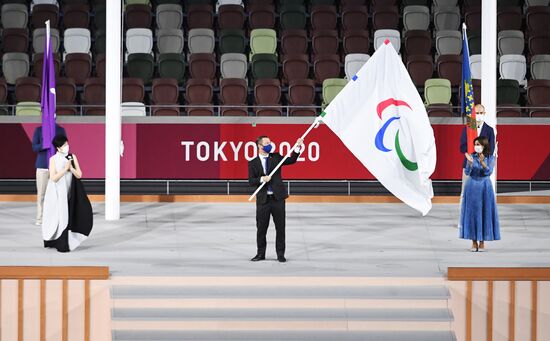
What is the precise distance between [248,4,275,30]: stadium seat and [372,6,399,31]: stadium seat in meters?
1.92

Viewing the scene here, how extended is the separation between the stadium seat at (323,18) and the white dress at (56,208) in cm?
946

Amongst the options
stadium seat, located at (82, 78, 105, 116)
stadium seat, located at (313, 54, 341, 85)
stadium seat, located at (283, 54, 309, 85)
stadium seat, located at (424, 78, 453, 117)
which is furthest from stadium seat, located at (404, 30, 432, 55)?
stadium seat, located at (82, 78, 105, 116)

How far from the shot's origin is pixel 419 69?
17.5 metres

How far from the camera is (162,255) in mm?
10336

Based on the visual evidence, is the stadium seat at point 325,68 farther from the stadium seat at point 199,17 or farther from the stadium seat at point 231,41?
the stadium seat at point 199,17

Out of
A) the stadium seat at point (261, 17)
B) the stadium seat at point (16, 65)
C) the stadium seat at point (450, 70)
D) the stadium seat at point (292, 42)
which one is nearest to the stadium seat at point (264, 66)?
the stadium seat at point (292, 42)

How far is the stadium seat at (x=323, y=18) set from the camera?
19.1 meters

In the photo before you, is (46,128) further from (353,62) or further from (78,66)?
(353,62)

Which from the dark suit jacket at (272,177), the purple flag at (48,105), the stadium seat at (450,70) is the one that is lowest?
the dark suit jacket at (272,177)

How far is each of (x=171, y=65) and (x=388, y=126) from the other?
8261 mm

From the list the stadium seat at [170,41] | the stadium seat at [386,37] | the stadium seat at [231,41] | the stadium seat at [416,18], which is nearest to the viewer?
the stadium seat at [386,37]

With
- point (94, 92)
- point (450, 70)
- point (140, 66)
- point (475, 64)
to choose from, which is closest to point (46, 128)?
point (94, 92)

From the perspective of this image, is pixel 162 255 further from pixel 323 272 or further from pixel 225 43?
pixel 225 43

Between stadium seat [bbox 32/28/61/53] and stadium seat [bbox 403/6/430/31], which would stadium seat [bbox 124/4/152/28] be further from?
stadium seat [bbox 403/6/430/31]
